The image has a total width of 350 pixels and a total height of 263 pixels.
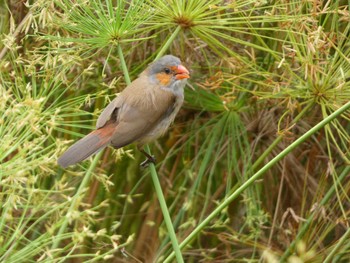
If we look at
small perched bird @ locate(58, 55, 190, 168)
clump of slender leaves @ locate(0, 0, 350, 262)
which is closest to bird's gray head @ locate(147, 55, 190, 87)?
small perched bird @ locate(58, 55, 190, 168)

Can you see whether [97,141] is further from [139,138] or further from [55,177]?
[55,177]

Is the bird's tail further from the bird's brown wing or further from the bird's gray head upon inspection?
the bird's gray head

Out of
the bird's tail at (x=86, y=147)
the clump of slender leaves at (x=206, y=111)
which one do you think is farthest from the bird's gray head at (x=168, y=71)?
the bird's tail at (x=86, y=147)

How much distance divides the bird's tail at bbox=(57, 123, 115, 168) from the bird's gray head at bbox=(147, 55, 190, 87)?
62 cm

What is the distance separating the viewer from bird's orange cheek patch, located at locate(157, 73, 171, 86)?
467cm

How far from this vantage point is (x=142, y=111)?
4449 mm

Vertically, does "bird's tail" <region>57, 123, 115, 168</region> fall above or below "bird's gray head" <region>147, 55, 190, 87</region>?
below

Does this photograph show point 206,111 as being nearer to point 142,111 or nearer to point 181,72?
point 181,72

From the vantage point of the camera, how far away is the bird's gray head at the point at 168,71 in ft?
15.1

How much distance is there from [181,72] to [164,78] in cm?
12

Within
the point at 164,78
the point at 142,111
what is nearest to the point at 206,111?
the point at 164,78

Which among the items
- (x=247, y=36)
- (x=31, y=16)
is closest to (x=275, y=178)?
(x=247, y=36)

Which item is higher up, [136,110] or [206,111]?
[136,110]

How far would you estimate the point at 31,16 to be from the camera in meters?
3.97
